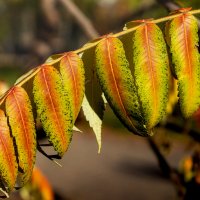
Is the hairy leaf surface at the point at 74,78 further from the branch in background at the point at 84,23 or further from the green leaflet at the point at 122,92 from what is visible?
the branch in background at the point at 84,23

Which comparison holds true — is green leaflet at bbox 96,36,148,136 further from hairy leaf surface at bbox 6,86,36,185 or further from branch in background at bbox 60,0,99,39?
branch in background at bbox 60,0,99,39

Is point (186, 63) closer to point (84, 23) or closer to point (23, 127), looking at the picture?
point (23, 127)

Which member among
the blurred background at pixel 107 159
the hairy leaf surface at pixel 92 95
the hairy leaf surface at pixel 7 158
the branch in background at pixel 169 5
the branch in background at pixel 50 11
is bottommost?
the blurred background at pixel 107 159

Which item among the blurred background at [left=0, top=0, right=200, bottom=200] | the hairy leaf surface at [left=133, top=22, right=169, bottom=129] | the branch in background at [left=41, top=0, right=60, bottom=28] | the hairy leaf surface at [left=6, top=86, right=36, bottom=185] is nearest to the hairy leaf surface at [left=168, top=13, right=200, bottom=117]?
the hairy leaf surface at [left=133, top=22, right=169, bottom=129]

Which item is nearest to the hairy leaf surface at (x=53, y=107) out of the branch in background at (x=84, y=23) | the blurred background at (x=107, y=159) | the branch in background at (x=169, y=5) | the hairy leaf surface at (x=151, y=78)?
the hairy leaf surface at (x=151, y=78)

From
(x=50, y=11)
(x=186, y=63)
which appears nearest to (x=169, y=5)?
(x=186, y=63)

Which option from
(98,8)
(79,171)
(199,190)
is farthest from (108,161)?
(98,8)
